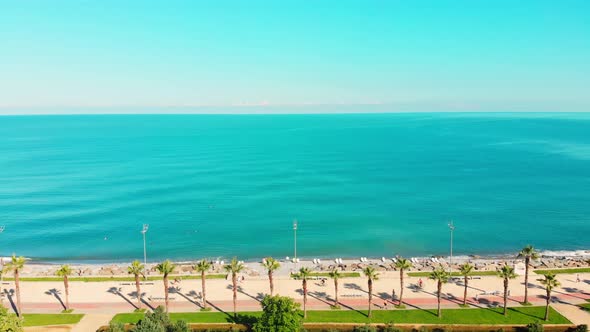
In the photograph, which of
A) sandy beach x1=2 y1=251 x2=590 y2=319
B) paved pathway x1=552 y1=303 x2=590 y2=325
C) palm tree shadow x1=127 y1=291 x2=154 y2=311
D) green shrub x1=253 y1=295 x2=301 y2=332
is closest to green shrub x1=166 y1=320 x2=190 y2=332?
green shrub x1=253 y1=295 x2=301 y2=332

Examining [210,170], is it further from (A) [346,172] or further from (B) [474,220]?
(B) [474,220]

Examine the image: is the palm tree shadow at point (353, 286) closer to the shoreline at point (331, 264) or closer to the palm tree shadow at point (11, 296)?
the shoreline at point (331, 264)

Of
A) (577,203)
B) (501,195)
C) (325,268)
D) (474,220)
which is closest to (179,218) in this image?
(325,268)

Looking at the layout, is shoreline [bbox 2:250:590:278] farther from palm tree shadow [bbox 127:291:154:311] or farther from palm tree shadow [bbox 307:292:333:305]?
palm tree shadow [bbox 307:292:333:305]

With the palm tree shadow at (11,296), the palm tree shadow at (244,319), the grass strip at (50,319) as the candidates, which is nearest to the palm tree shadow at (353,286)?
the palm tree shadow at (244,319)

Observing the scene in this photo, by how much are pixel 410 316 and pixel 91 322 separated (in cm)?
4069

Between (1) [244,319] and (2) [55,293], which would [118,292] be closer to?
(2) [55,293]

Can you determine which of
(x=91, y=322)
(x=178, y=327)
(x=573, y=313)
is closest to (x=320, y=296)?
(x=178, y=327)

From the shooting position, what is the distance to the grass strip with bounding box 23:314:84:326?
49.6 m

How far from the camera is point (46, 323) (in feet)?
163

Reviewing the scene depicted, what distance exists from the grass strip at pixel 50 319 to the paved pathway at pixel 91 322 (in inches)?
38.5

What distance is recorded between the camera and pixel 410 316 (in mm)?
51312

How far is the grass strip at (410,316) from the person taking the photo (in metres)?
49.9

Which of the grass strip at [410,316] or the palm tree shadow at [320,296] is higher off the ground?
the palm tree shadow at [320,296]
